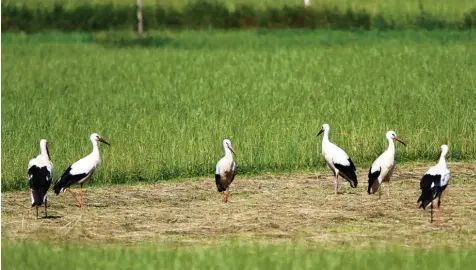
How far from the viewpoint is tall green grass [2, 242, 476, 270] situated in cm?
916

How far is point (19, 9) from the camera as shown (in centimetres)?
3769

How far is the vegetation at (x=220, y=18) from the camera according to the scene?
36.0m

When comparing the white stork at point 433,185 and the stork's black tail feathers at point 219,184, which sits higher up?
the white stork at point 433,185

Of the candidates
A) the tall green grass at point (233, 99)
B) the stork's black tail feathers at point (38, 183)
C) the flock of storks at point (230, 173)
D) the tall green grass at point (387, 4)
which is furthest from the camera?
the tall green grass at point (387, 4)

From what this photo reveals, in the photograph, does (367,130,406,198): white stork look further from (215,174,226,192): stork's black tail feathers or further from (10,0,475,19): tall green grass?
(10,0,475,19): tall green grass

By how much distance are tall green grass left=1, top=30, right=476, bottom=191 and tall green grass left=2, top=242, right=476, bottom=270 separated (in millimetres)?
4391

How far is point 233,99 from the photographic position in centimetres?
2062

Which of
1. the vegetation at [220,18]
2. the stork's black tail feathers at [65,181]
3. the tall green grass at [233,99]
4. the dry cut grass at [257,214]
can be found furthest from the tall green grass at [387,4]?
the stork's black tail feathers at [65,181]

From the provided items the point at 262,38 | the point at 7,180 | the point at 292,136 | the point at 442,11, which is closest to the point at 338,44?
the point at 262,38

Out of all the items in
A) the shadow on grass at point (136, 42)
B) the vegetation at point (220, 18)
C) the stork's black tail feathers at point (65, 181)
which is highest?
the vegetation at point (220, 18)

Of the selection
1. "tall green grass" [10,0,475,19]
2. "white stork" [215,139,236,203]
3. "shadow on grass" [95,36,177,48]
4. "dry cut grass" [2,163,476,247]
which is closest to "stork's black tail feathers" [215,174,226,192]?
"white stork" [215,139,236,203]

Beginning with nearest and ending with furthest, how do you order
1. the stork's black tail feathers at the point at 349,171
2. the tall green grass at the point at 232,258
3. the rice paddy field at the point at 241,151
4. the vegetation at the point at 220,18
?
the tall green grass at the point at 232,258, the rice paddy field at the point at 241,151, the stork's black tail feathers at the point at 349,171, the vegetation at the point at 220,18

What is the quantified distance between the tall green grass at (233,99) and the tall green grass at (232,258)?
4.39m

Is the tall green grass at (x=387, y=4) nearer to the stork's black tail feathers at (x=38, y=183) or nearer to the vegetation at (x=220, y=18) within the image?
the vegetation at (x=220, y=18)
